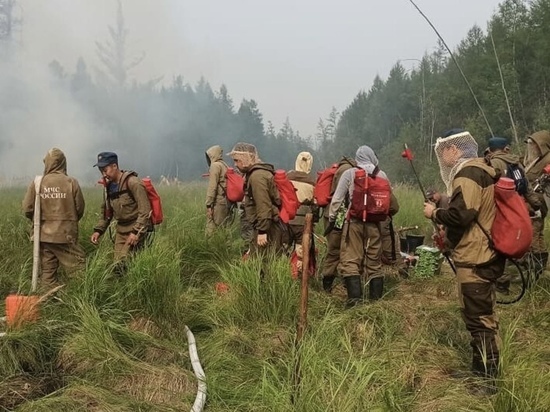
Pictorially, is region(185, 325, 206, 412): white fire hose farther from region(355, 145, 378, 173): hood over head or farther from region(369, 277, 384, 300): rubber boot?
region(355, 145, 378, 173): hood over head

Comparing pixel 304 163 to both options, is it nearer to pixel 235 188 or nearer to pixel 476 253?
pixel 235 188

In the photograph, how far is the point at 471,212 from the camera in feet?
10.7

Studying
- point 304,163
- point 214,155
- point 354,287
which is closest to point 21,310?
point 354,287

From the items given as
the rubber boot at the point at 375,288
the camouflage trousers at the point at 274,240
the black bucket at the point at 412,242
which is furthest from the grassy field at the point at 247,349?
the black bucket at the point at 412,242

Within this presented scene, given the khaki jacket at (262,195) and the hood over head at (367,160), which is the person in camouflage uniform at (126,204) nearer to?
the khaki jacket at (262,195)

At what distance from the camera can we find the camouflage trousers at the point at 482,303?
335cm

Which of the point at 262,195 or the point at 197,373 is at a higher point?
the point at 262,195

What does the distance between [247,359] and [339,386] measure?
1091 millimetres

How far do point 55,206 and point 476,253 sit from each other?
412 cm

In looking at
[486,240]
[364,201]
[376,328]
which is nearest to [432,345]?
[376,328]

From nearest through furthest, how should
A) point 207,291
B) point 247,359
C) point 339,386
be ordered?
point 339,386 < point 247,359 < point 207,291

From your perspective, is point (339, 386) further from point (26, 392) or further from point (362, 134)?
point (362, 134)

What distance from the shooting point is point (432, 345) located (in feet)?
12.8

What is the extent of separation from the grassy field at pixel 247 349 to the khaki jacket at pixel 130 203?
1.05 feet
